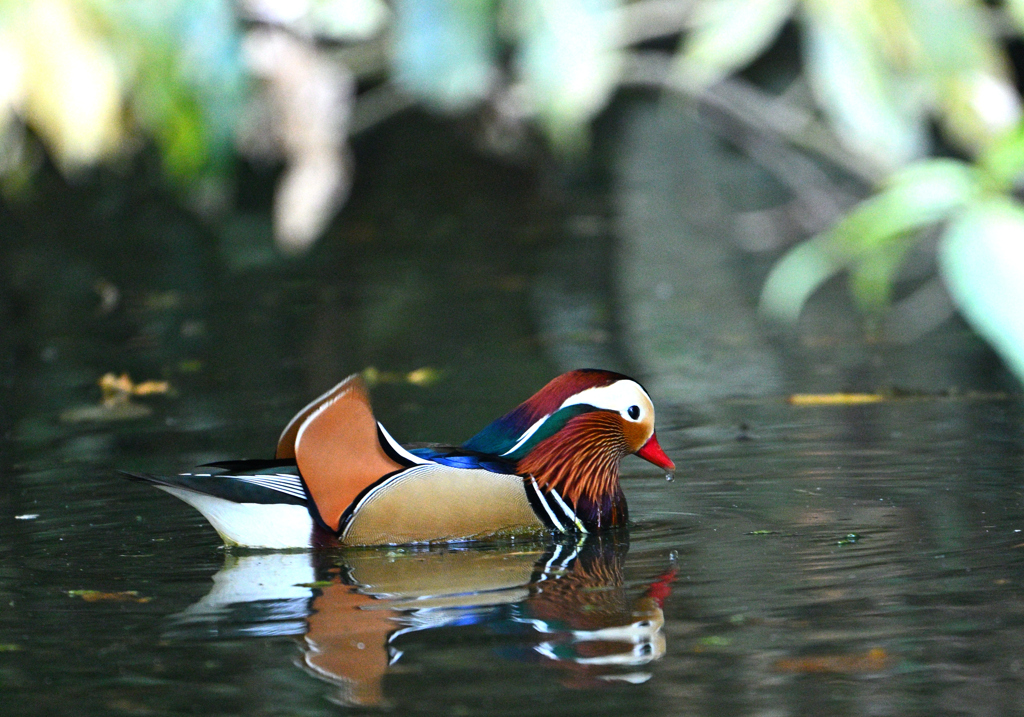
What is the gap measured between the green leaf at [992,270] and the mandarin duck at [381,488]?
3.23 metres

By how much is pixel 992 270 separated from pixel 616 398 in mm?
3695

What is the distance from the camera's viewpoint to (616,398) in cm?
494

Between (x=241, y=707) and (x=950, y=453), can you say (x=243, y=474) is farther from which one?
(x=950, y=453)

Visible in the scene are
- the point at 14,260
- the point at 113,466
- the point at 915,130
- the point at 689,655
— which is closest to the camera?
the point at 915,130

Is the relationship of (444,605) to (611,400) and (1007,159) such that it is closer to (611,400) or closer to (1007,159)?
(611,400)

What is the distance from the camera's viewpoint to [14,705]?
3242 mm

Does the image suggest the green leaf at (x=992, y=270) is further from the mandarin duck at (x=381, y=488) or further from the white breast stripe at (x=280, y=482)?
the white breast stripe at (x=280, y=482)

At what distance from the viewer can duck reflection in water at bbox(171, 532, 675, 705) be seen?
3.45 metres

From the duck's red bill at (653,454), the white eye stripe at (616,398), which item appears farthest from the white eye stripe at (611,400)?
the duck's red bill at (653,454)

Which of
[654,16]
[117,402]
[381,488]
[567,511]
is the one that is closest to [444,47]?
[654,16]

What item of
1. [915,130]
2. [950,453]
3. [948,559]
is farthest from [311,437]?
[915,130]

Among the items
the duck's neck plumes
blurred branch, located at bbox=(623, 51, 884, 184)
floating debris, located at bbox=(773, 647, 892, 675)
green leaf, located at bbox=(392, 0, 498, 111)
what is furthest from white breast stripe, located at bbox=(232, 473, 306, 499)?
green leaf, located at bbox=(392, 0, 498, 111)

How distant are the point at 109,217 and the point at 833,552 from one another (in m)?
15.6

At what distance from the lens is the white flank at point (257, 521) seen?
4.52 metres
